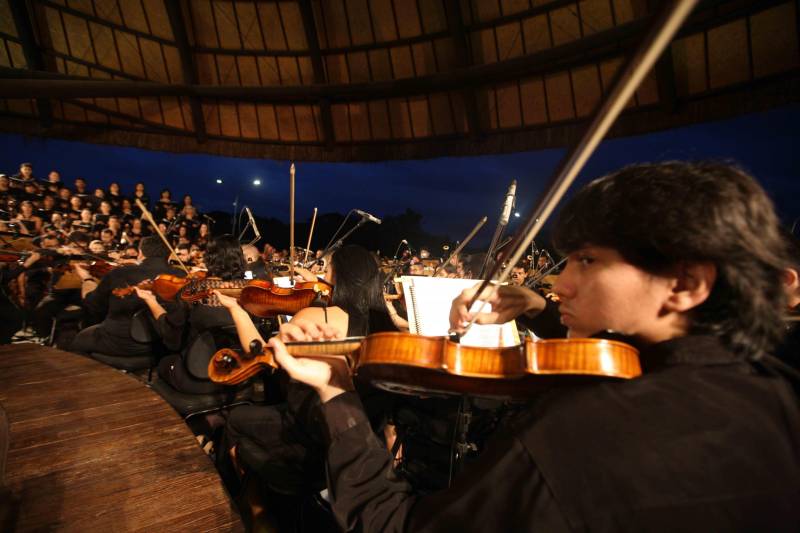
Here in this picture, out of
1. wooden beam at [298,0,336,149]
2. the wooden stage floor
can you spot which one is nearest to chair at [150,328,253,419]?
the wooden stage floor

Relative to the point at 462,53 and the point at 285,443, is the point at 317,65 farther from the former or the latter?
the point at 285,443

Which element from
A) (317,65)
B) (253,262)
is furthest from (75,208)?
(317,65)

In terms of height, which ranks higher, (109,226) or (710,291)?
(109,226)

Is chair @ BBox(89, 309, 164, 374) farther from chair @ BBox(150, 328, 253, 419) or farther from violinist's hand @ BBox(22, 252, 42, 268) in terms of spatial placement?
violinist's hand @ BBox(22, 252, 42, 268)

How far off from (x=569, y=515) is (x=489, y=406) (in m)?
1.96

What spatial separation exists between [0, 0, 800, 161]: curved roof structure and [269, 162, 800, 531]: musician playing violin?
5717 millimetres

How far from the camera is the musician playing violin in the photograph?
0.71 meters

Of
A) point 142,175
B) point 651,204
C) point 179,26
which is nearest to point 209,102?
point 179,26

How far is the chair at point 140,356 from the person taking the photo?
3.85m

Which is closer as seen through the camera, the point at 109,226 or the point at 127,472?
the point at 127,472

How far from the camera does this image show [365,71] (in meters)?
8.58

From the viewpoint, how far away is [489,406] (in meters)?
2.56

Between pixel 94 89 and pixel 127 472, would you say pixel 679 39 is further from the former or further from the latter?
pixel 94 89

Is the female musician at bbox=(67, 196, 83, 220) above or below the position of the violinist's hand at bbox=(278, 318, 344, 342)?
above
